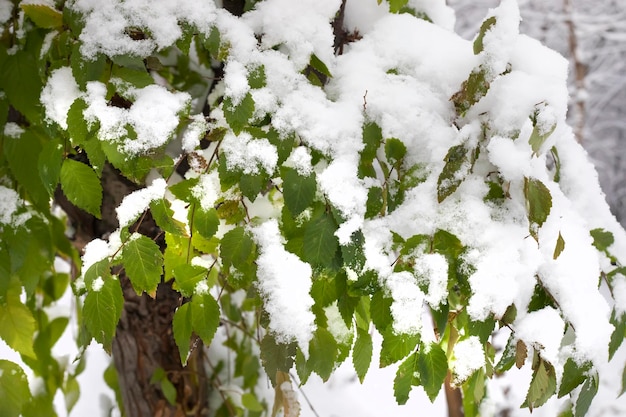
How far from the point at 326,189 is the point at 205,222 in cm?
14

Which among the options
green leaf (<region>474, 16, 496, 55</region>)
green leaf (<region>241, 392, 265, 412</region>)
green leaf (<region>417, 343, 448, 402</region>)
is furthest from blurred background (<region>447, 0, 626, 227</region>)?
green leaf (<region>417, 343, 448, 402</region>)

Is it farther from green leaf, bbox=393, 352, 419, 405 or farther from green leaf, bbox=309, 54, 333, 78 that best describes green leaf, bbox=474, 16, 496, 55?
green leaf, bbox=393, 352, 419, 405

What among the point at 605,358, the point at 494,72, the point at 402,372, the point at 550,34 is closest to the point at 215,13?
the point at 494,72

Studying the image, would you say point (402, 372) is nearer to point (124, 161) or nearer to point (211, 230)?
point (211, 230)

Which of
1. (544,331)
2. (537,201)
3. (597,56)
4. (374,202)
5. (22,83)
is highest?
(22,83)

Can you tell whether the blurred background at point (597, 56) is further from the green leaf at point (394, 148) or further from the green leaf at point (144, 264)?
the green leaf at point (144, 264)

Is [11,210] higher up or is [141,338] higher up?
[11,210]

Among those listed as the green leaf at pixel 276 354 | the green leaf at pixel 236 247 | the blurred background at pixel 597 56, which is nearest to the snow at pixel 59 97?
the green leaf at pixel 236 247

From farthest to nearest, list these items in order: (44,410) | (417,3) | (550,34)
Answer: (550,34)
(44,410)
(417,3)

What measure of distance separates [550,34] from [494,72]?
4.92 meters

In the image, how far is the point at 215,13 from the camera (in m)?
0.71

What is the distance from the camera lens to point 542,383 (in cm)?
59

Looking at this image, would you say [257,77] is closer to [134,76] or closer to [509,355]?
[134,76]

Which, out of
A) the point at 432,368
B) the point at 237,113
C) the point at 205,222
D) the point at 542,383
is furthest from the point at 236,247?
the point at 542,383
